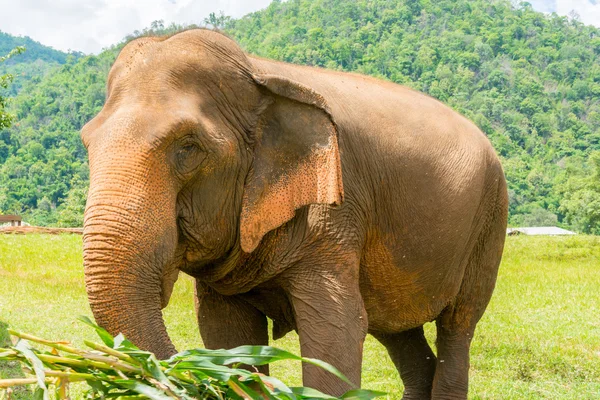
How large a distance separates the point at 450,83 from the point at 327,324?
90.2 m

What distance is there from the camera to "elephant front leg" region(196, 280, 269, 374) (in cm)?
495

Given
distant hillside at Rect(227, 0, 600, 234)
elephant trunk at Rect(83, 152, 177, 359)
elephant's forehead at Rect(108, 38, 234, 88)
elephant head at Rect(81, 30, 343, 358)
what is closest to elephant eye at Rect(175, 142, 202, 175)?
elephant head at Rect(81, 30, 343, 358)

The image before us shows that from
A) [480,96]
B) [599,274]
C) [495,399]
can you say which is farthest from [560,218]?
[495,399]

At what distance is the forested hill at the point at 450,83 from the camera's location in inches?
2245

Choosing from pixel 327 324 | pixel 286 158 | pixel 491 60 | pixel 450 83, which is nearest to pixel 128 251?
pixel 286 158

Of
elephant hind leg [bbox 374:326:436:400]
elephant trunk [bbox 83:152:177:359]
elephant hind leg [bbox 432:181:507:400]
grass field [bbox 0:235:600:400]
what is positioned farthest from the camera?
grass field [bbox 0:235:600:400]

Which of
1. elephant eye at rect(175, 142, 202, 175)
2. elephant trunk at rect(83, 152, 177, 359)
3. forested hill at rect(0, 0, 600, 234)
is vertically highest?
forested hill at rect(0, 0, 600, 234)

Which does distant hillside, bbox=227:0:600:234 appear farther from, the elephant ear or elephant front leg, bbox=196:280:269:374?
the elephant ear

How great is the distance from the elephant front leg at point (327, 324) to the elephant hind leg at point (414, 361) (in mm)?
2019

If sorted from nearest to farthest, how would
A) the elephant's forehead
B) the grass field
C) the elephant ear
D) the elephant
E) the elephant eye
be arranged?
the elephant, the elephant eye, the elephant's forehead, the elephant ear, the grass field

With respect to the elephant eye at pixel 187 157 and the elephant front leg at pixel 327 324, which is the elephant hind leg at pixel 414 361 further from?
the elephant eye at pixel 187 157

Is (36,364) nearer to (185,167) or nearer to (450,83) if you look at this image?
(185,167)

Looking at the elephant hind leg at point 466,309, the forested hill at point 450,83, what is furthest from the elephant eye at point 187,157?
the forested hill at point 450,83

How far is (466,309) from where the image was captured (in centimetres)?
579
